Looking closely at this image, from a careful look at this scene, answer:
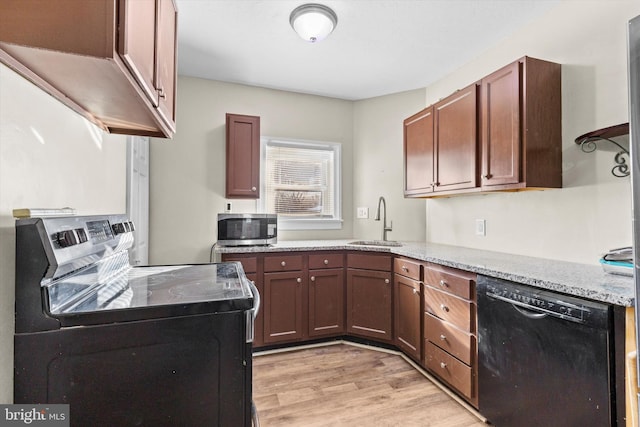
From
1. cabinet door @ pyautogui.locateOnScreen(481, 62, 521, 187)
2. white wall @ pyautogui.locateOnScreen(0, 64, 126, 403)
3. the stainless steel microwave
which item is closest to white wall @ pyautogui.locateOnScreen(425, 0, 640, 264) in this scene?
cabinet door @ pyautogui.locateOnScreen(481, 62, 521, 187)

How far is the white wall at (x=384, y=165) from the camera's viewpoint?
3363 mm

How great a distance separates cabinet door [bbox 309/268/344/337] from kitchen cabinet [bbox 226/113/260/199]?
1.03m

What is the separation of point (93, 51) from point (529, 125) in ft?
7.17

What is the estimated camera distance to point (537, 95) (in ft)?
6.31

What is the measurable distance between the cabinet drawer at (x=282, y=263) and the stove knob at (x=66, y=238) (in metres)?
1.72

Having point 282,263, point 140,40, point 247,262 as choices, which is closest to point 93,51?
point 140,40

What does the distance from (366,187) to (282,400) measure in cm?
233

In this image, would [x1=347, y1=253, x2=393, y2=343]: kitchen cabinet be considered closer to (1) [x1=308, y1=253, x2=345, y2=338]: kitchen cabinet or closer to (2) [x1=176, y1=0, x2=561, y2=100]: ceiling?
(1) [x1=308, y1=253, x2=345, y2=338]: kitchen cabinet

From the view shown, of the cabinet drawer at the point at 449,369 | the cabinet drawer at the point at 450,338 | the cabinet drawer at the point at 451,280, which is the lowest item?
the cabinet drawer at the point at 449,369

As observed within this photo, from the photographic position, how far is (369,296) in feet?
9.07

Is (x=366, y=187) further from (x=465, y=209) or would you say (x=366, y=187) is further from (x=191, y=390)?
(x=191, y=390)

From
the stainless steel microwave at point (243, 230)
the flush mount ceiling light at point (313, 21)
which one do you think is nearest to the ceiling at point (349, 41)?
the flush mount ceiling light at point (313, 21)

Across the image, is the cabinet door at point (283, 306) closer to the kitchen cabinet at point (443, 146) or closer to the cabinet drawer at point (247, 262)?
the cabinet drawer at point (247, 262)

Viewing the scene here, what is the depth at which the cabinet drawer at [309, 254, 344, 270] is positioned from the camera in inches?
109
